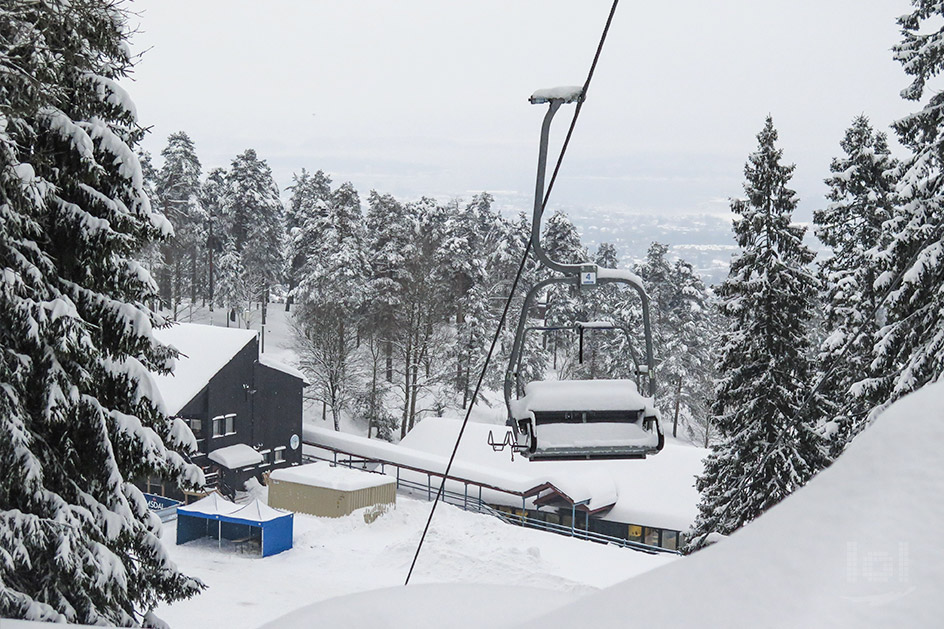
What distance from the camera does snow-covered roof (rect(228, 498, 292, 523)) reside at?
2339 centimetres

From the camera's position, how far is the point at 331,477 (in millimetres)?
27469

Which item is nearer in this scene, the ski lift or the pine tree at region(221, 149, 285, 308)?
the ski lift

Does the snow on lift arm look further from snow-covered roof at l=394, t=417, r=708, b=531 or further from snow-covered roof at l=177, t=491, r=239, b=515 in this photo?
snow-covered roof at l=177, t=491, r=239, b=515

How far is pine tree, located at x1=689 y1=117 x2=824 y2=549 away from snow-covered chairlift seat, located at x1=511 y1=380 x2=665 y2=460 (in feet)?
30.6

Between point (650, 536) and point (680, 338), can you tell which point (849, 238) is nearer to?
point (650, 536)

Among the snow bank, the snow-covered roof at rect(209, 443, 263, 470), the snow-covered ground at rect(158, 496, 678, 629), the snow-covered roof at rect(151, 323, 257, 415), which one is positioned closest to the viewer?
the snow bank

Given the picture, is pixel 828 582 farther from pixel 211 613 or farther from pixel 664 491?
pixel 664 491

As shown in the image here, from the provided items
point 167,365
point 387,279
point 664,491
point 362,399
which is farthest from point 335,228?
point 167,365

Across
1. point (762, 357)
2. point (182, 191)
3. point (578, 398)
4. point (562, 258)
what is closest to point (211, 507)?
point (762, 357)

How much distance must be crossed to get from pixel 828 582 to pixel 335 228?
4023 cm

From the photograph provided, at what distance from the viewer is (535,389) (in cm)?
802

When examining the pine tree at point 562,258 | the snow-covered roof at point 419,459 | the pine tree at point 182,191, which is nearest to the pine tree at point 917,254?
the snow-covered roof at point 419,459

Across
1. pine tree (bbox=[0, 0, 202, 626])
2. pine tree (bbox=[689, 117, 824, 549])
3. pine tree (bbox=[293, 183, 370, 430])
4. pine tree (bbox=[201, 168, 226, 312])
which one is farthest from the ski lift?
pine tree (bbox=[201, 168, 226, 312])

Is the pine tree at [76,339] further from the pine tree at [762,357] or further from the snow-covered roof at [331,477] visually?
the snow-covered roof at [331,477]
